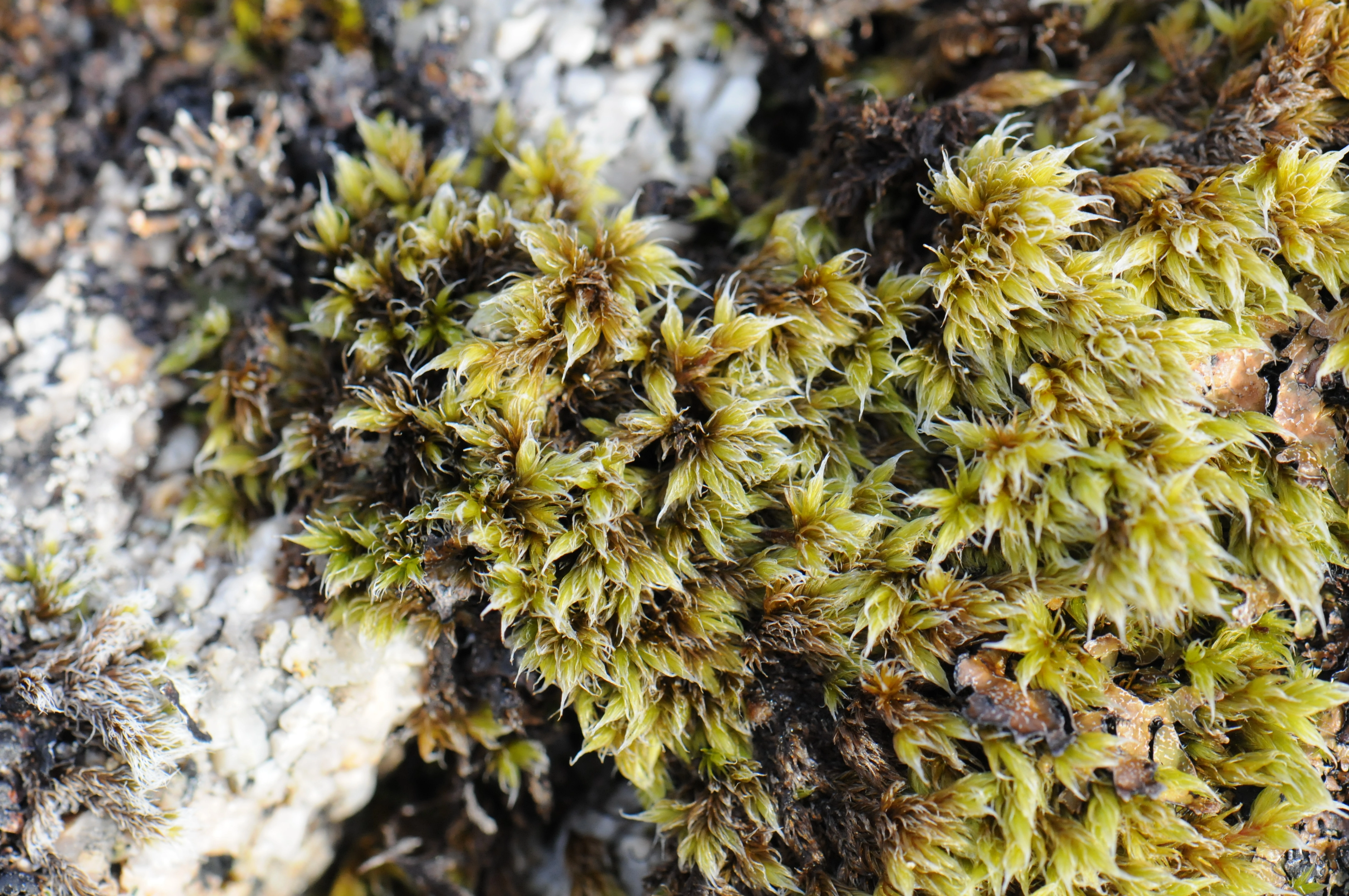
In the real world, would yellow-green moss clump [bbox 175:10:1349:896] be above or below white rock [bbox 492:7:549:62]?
below

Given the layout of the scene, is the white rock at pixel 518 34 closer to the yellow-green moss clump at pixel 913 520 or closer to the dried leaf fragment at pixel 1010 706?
the yellow-green moss clump at pixel 913 520

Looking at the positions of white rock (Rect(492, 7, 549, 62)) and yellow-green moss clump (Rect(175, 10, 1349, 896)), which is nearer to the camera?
yellow-green moss clump (Rect(175, 10, 1349, 896))

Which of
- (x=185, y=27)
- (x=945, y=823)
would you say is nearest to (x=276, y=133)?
(x=185, y=27)

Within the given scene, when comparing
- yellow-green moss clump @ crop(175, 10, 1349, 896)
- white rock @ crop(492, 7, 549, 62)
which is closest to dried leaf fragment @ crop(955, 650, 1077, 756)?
yellow-green moss clump @ crop(175, 10, 1349, 896)

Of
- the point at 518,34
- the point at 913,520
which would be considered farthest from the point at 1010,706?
the point at 518,34

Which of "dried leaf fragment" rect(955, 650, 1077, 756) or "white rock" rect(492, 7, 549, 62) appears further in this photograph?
"white rock" rect(492, 7, 549, 62)

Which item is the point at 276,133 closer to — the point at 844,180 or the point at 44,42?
the point at 44,42

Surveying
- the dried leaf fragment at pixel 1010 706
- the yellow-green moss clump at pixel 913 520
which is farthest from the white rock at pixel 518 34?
the dried leaf fragment at pixel 1010 706

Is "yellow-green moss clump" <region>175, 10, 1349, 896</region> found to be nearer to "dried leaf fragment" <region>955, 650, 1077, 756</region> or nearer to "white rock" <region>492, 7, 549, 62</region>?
"dried leaf fragment" <region>955, 650, 1077, 756</region>

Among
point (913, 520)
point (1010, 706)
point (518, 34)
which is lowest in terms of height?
point (1010, 706)

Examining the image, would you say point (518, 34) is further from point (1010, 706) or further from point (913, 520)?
point (1010, 706)
